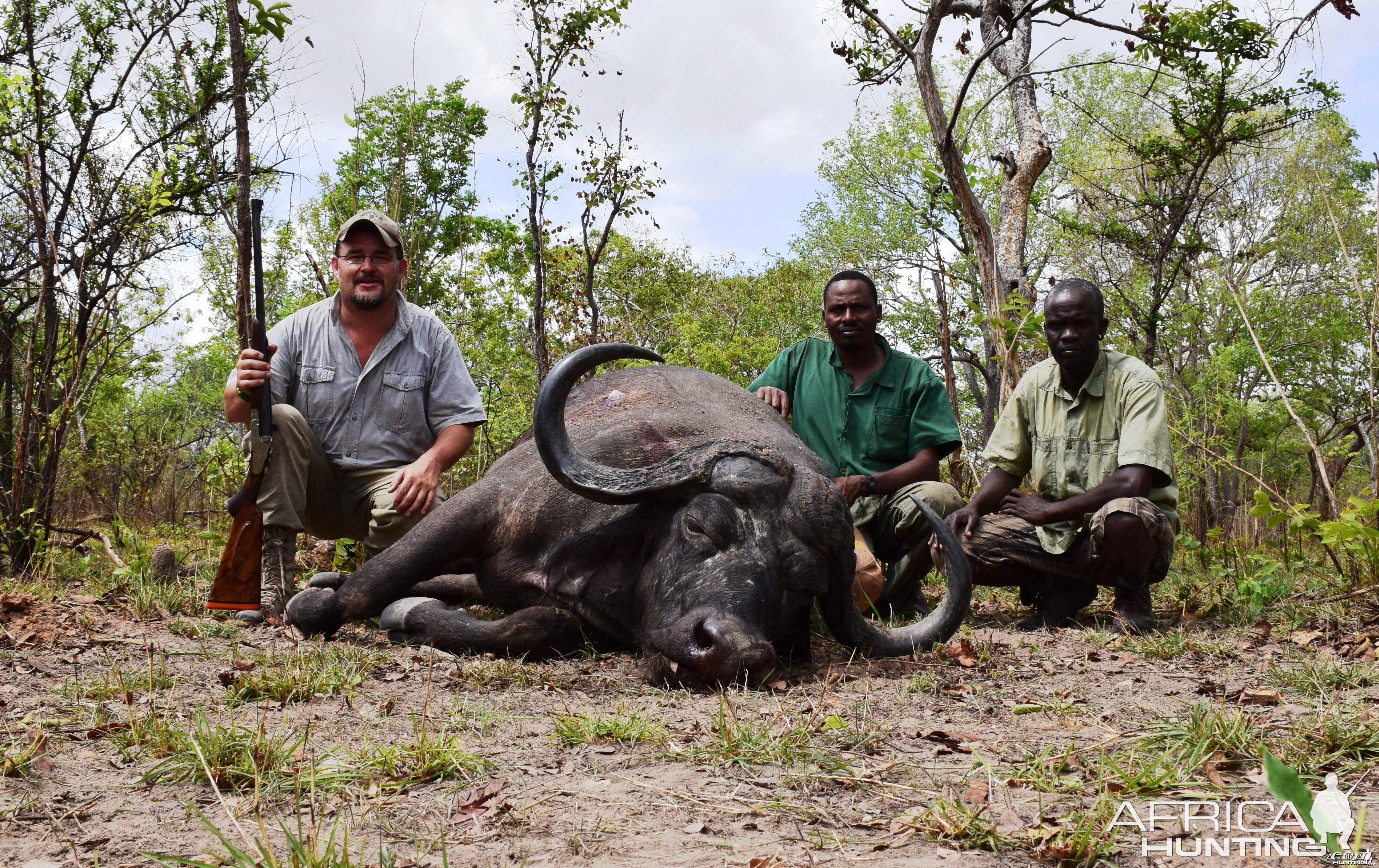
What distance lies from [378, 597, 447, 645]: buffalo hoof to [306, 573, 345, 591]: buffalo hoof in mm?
728

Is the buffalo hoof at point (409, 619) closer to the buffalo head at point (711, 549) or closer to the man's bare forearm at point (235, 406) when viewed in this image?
the buffalo head at point (711, 549)

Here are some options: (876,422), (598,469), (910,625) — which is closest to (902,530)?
(876,422)

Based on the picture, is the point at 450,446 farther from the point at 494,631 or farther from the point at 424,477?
the point at 494,631

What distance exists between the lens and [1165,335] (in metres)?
19.5

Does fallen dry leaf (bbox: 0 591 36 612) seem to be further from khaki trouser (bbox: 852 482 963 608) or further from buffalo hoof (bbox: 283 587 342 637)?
khaki trouser (bbox: 852 482 963 608)

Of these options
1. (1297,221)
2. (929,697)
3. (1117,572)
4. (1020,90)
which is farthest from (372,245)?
(1297,221)

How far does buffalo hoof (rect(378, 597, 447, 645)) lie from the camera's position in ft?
14.6

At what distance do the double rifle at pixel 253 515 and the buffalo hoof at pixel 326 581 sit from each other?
0.31 meters

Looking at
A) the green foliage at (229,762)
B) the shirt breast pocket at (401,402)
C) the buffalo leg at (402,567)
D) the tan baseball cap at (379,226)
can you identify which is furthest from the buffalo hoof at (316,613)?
the tan baseball cap at (379,226)

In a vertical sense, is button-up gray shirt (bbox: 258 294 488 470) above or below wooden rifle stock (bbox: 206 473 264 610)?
above

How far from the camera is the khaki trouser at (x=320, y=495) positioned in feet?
17.2

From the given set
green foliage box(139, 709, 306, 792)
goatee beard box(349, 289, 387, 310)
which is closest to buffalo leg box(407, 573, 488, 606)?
goatee beard box(349, 289, 387, 310)

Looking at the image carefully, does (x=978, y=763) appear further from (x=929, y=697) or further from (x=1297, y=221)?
(x=1297, y=221)

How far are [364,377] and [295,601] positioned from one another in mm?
1537
